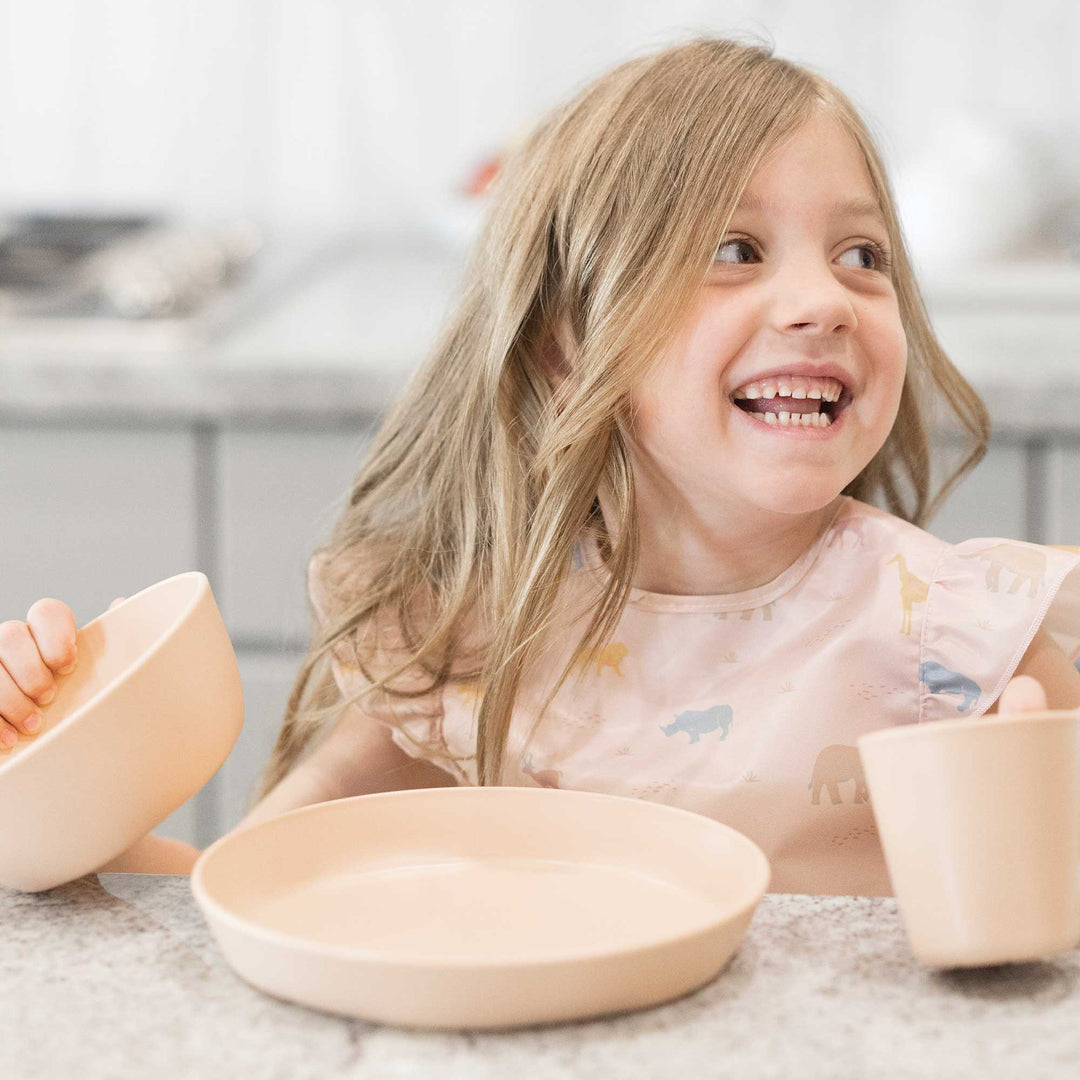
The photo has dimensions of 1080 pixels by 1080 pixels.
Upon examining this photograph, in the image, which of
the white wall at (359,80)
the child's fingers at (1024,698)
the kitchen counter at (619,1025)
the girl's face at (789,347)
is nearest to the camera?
the kitchen counter at (619,1025)

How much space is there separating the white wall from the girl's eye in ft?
4.30

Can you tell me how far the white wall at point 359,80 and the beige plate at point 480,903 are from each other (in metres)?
1.75

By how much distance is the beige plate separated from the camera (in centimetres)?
45

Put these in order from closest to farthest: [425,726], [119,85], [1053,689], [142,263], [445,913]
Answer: [445,913] → [1053,689] → [425,726] → [142,263] → [119,85]

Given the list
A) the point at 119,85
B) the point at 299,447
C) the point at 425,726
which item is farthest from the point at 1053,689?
the point at 119,85

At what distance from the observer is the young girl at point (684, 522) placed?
858mm

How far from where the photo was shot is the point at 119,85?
226cm

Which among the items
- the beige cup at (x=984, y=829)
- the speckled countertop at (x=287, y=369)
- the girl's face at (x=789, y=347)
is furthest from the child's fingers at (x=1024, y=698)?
the speckled countertop at (x=287, y=369)

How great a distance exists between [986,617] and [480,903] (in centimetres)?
43

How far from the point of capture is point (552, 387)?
956 millimetres

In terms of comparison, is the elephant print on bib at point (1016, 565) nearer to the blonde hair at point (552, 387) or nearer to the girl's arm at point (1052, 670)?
the girl's arm at point (1052, 670)

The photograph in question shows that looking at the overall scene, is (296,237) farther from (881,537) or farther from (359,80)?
(881,537)

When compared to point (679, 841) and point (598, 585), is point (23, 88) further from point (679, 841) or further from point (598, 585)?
point (679, 841)

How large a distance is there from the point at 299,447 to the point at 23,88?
1146mm
